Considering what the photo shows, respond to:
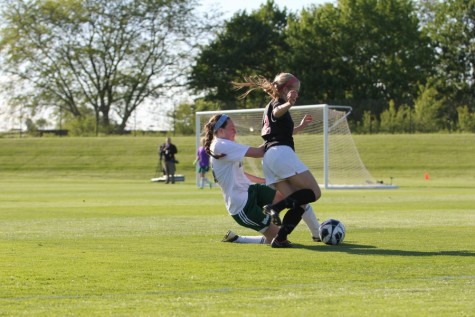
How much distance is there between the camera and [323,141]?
41.6 meters

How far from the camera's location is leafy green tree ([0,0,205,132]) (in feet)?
285

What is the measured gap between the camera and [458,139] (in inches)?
2445

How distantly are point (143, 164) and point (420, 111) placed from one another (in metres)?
18.0

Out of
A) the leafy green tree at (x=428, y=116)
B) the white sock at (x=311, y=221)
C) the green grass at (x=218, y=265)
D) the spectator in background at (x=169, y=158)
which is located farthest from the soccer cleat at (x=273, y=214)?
the leafy green tree at (x=428, y=116)

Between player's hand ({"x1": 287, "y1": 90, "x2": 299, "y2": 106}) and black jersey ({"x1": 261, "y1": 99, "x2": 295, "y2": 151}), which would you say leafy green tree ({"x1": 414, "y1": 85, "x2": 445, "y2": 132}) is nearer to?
black jersey ({"x1": 261, "y1": 99, "x2": 295, "y2": 151})

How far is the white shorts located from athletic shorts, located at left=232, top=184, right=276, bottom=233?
601mm

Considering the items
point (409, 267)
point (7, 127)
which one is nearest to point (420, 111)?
point (7, 127)

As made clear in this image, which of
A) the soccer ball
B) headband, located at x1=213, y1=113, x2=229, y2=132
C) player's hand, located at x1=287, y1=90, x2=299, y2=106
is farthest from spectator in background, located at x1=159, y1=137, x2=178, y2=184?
player's hand, located at x1=287, y1=90, x2=299, y2=106

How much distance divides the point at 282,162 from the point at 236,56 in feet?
261

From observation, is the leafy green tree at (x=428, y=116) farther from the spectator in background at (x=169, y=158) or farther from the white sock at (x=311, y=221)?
the white sock at (x=311, y=221)

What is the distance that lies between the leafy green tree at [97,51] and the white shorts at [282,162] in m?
71.9

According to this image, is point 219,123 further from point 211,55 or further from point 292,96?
point 211,55

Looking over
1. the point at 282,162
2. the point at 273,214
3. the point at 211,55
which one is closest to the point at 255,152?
the point at 282,162

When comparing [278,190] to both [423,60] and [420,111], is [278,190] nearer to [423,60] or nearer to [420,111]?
[420,111]
